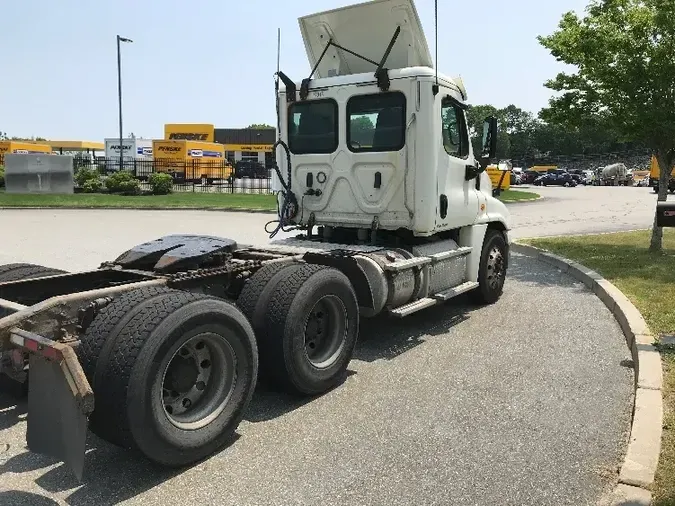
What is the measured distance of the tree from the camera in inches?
419

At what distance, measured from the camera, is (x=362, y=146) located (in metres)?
6.98

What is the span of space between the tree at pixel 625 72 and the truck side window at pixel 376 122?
19.7 ft

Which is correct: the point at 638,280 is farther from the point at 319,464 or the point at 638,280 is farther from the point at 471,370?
the point at 319,464

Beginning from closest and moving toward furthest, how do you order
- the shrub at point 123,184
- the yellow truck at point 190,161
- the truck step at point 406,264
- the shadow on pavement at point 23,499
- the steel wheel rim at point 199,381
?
the shadow on pavement at point 23,499
the steel wheel rim at point 199,381
the truck step at point 406,264
the shrub at point 123,184
the yellow truck at point 190,161

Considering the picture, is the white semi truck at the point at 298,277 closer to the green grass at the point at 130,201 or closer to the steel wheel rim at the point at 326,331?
the steel wheel rim at the point at 326,331

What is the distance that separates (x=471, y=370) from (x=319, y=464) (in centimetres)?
225

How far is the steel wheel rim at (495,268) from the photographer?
27.2ft

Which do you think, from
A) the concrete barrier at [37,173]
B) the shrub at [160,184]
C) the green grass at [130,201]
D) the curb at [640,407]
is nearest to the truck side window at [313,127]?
the curb at [640,407]

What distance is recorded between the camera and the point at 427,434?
438 centimetres

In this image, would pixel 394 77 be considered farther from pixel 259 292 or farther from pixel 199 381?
pixel 199 381

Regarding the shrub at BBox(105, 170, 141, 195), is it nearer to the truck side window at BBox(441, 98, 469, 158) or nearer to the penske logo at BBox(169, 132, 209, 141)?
the truck side window at BBox(441, 98, 469, 158)

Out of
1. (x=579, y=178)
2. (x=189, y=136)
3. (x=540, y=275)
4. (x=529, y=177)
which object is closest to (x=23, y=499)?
(x=540, y=275)

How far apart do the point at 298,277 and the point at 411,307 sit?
1737mm

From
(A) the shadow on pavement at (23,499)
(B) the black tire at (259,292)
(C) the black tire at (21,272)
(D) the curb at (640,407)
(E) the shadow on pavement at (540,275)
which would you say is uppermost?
(C) the black tire at (21,272)
